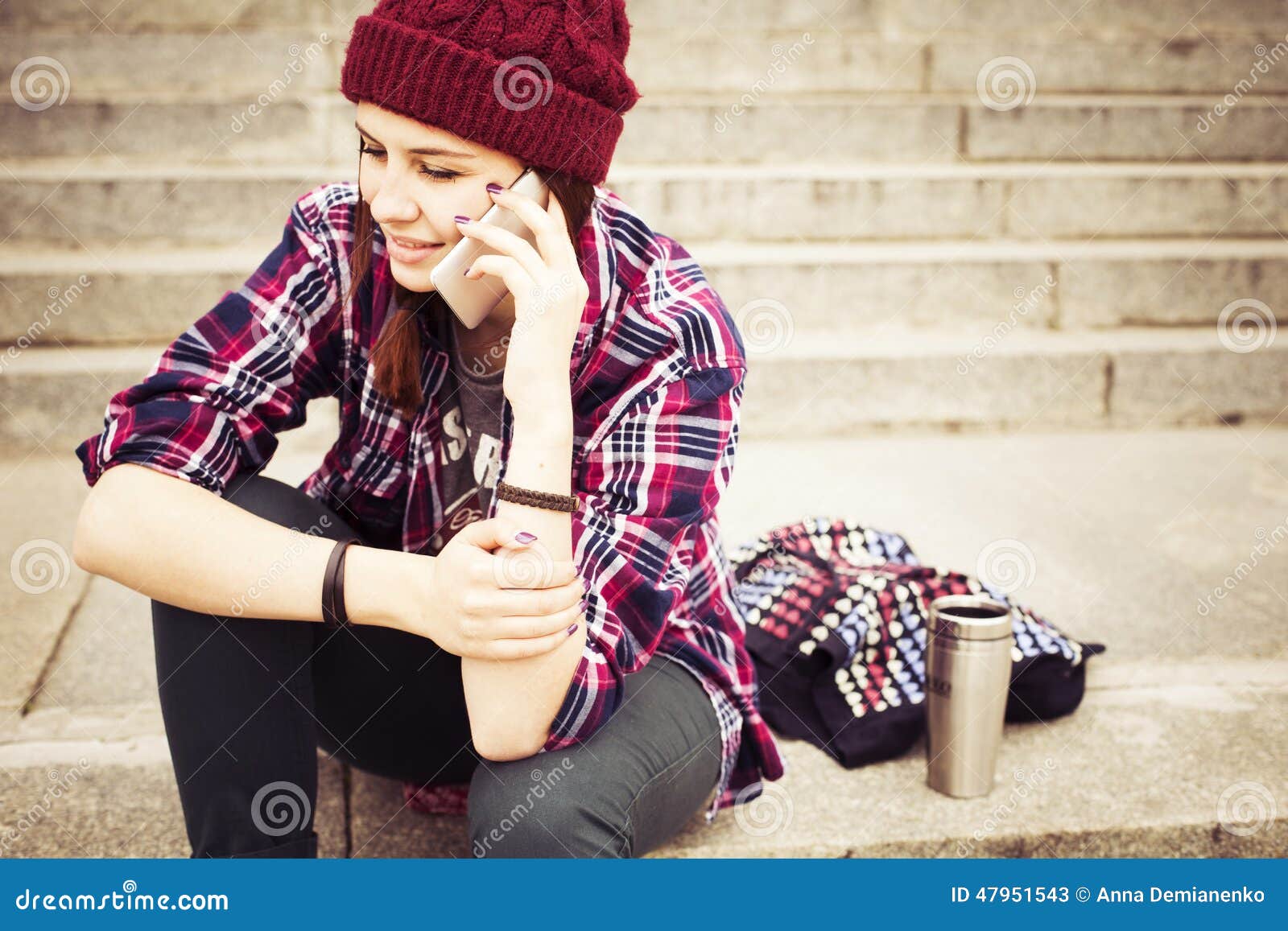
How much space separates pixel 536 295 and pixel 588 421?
0.21 meters

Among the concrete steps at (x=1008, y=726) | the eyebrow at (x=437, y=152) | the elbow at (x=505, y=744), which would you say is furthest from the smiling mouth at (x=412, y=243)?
the concrete steps at (x=1008, y=726)

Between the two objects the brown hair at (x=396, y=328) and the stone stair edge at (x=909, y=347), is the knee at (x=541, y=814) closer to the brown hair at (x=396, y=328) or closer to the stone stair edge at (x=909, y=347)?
the brown hair at (x=396, y=328)

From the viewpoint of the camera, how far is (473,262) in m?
1.35

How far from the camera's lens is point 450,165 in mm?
1336

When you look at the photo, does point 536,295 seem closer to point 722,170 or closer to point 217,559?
point 217,559

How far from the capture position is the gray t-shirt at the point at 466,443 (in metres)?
1.51

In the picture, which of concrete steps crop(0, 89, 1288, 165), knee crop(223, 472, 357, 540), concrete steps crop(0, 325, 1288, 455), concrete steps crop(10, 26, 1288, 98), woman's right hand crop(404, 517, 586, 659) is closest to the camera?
woman's right hand crop(404, 517, 586, 659)

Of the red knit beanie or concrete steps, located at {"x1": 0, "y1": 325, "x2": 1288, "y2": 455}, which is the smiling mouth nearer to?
the red knit beanie

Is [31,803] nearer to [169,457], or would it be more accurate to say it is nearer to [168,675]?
[168,675]

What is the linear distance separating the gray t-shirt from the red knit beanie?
31 cm

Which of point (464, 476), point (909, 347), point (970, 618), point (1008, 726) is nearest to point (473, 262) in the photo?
point (464, 476)

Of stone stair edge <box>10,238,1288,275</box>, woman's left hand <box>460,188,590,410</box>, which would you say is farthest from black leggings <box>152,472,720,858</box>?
stone stair edge <box>10,238,1288,275</box>

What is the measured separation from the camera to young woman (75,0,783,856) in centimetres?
128

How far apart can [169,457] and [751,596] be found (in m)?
1.07
